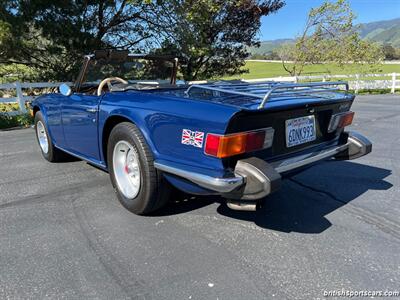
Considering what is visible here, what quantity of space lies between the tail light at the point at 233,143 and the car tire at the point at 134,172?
0.64m

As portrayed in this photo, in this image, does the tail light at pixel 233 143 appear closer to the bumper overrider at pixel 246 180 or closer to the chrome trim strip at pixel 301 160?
the bumper overrider at pixel 246 180

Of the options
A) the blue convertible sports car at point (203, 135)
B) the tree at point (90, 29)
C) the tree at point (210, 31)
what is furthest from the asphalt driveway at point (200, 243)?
the tree at point (210, 31)

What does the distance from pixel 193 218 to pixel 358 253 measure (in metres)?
1.36

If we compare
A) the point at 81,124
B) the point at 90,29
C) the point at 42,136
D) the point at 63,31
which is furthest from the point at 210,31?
the point at 81,124

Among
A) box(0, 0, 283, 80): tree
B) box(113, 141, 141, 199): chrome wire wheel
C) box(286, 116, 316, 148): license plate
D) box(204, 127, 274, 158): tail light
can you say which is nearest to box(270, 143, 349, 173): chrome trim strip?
box(286, 116, 316, 148): license plate

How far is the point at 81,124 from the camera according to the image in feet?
12.0

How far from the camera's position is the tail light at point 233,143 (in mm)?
2293

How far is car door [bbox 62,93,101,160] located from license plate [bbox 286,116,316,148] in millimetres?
1845

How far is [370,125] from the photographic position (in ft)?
24.7

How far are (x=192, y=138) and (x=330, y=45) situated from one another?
1610 centimetres

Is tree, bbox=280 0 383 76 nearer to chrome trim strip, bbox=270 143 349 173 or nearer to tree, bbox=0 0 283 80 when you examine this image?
tree, bbox=0 0 283 80

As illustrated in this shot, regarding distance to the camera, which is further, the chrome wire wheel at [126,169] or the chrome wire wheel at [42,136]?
the chrome wire wheel at [42,136]

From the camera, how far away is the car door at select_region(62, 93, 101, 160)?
3438mm

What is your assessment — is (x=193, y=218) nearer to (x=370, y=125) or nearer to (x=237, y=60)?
(x=370, y=125)
